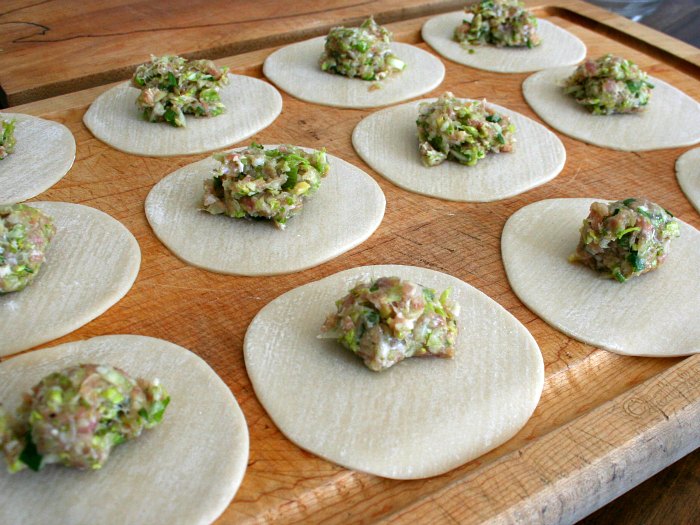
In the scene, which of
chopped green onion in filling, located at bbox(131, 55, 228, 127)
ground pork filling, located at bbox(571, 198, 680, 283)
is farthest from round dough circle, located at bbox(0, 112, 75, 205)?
ground pork filling, located at bbox(571, 198, 680, 283)

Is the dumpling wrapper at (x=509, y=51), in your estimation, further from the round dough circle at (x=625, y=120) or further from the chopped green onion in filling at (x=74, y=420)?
the chopped green onion in filling at (x=74, y=420)

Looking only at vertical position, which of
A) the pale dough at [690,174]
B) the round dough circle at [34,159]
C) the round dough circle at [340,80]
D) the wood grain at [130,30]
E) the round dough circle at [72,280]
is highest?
the wood grain at [130,30]

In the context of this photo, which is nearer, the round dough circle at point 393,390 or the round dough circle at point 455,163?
the round dough circle at point 393,390

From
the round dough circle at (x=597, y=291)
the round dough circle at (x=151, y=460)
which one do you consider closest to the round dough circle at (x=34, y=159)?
the round dough circle at (x=151, y=460)

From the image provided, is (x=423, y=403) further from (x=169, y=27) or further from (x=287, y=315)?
(x=169, y=27)

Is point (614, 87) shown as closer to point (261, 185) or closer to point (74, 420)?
point (261, 185)

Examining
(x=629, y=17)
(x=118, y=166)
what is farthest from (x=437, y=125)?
(x=629, y=17)

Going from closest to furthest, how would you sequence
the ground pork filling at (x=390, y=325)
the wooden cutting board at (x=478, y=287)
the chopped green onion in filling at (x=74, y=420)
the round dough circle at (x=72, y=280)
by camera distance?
the chopped green onion in filling at (x=74, y=420), the wooden cutting board at (x=478, y=287), the ground pork filling at (x=390, y=325), the round dough circle at (x=72, y=280)

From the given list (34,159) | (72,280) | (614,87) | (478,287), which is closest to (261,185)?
(72,280)
